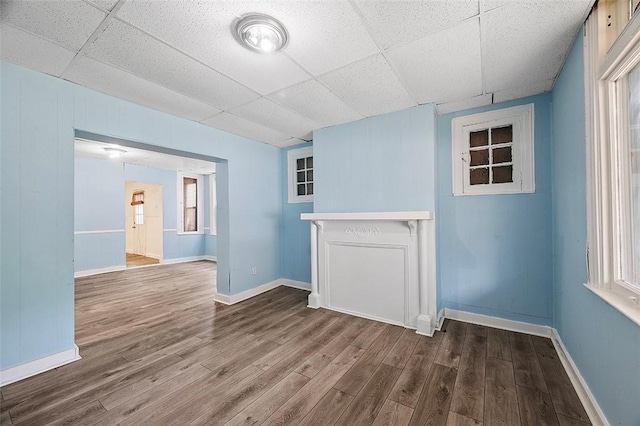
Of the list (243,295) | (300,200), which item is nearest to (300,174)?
(300,200)

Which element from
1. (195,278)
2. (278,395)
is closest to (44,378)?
(278,395)

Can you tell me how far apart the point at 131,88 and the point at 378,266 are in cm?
306

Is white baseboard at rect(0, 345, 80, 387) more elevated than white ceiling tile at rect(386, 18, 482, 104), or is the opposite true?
white ceiling tile at rect(386, 18, 482, 104)

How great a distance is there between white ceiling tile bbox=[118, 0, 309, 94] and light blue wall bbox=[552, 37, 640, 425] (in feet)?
6.75

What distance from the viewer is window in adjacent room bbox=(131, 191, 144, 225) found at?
329 inches

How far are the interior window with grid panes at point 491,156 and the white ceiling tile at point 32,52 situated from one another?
372 centimetres

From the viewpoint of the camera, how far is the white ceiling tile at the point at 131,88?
2.01 metres

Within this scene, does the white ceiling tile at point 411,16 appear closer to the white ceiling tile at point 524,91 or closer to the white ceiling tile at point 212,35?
the white ceiling tile at point 212,35

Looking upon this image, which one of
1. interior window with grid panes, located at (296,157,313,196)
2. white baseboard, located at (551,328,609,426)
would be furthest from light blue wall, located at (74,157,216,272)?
white baseboard, located at (551,328,609,426)

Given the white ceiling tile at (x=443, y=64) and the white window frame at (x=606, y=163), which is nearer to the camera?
the white window frame at (x=606, y=163)

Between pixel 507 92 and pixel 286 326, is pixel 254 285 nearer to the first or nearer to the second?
pixel 286 326

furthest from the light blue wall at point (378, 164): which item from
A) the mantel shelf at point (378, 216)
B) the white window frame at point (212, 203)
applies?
the white window frame at point (212, 203)

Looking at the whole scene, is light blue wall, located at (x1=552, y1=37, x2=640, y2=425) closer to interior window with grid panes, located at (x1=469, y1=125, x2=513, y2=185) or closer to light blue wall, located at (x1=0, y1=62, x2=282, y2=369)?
interior window with grid panes, located at (x1=469, y1=125, x2=513, y2=185)

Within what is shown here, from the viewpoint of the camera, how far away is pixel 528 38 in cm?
169
